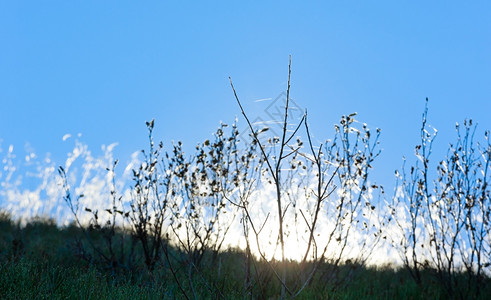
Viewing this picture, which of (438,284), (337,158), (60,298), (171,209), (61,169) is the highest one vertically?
(337,158)

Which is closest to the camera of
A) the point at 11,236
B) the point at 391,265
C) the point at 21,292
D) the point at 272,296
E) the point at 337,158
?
the point at 21,292

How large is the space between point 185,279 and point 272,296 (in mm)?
1145

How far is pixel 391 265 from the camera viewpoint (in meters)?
10.1

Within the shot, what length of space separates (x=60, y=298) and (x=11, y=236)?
6.53 meters

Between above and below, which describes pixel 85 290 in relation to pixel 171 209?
below

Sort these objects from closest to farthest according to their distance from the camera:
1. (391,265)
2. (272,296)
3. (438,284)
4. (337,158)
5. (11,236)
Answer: (272,296) < (337,158) < (438,284) < (11,236) < (391,265)

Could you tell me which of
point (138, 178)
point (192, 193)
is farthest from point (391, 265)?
point (138, 178)

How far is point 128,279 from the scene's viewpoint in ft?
20.2

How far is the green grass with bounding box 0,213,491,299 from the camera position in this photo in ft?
13.0

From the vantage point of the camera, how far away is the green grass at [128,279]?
13.0ft

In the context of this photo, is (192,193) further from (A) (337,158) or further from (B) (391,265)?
(B) (391,265)

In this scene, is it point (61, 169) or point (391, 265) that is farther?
point (391, 265)

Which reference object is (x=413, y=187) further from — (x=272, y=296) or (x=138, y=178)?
(x=138, y=178)

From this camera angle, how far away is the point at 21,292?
12.0 ft
